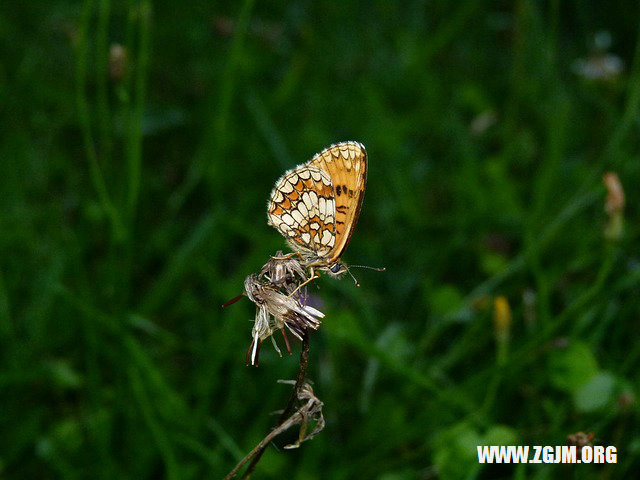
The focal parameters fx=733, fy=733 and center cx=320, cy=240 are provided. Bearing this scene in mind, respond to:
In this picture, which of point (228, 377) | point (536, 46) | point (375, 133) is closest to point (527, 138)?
point (536, 46)

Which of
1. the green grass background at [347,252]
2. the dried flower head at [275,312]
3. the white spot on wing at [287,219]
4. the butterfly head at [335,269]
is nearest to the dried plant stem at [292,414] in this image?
the dried flower head at [275,312]

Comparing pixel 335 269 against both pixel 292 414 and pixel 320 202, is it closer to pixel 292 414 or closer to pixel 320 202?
pixel 320 202

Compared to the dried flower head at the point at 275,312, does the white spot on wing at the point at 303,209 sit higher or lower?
higher

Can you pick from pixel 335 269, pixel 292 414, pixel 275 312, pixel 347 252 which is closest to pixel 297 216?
pixel 335 269

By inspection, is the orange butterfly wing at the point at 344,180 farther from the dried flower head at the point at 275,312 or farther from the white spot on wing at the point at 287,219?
the dried flower head at the point at 275,312

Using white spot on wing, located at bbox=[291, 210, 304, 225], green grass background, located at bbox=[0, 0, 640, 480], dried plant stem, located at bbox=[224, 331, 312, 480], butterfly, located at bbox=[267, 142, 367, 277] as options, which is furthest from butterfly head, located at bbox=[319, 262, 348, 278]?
green grass background, located at bbox=[0, 0, 640, 480]

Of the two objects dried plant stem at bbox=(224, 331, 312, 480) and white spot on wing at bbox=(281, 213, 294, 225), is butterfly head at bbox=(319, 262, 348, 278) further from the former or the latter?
dried plant stem at bbox=(224, 331, 312, 480)
